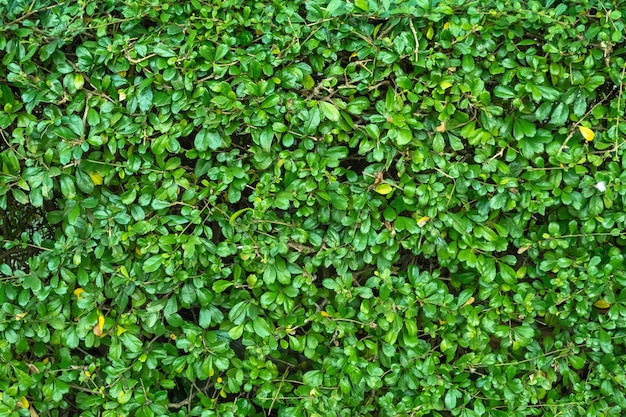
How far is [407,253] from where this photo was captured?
2.24 metres

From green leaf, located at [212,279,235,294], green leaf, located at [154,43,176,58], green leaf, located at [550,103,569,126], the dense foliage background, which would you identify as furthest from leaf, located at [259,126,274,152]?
green leaf, located at [550,103,569,126]

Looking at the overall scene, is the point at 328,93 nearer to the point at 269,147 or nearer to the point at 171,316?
the point at 269,147

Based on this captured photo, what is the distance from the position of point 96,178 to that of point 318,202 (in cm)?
83

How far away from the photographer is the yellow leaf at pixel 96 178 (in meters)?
2.05

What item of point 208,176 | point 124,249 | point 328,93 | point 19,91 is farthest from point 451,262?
point 19,91

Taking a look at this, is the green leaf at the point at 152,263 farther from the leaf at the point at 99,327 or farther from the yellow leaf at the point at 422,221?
the yellow leaf at the point at 422,221

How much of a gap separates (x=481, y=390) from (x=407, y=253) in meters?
0.61

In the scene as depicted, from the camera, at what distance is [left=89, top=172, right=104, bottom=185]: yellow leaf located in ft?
6.72

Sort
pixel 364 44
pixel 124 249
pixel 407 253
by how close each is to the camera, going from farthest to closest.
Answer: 1. pixel 407 253
2. pixel 124 249
3. pixel 364 44

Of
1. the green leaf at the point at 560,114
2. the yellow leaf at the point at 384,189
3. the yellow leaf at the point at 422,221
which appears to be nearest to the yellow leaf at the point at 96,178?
the yellow leaf at the point at 384,189

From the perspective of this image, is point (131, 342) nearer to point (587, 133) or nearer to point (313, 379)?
point (313, 379)

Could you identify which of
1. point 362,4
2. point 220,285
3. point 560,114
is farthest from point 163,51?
point 560,114

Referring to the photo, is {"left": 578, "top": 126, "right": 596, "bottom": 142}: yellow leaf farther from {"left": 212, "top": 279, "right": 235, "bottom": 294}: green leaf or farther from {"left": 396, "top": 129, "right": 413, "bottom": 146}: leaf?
{"left": 212, "top": 279, "right": 235, "bottom": 294}: green leaf

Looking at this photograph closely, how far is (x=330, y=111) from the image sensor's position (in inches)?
76.5
